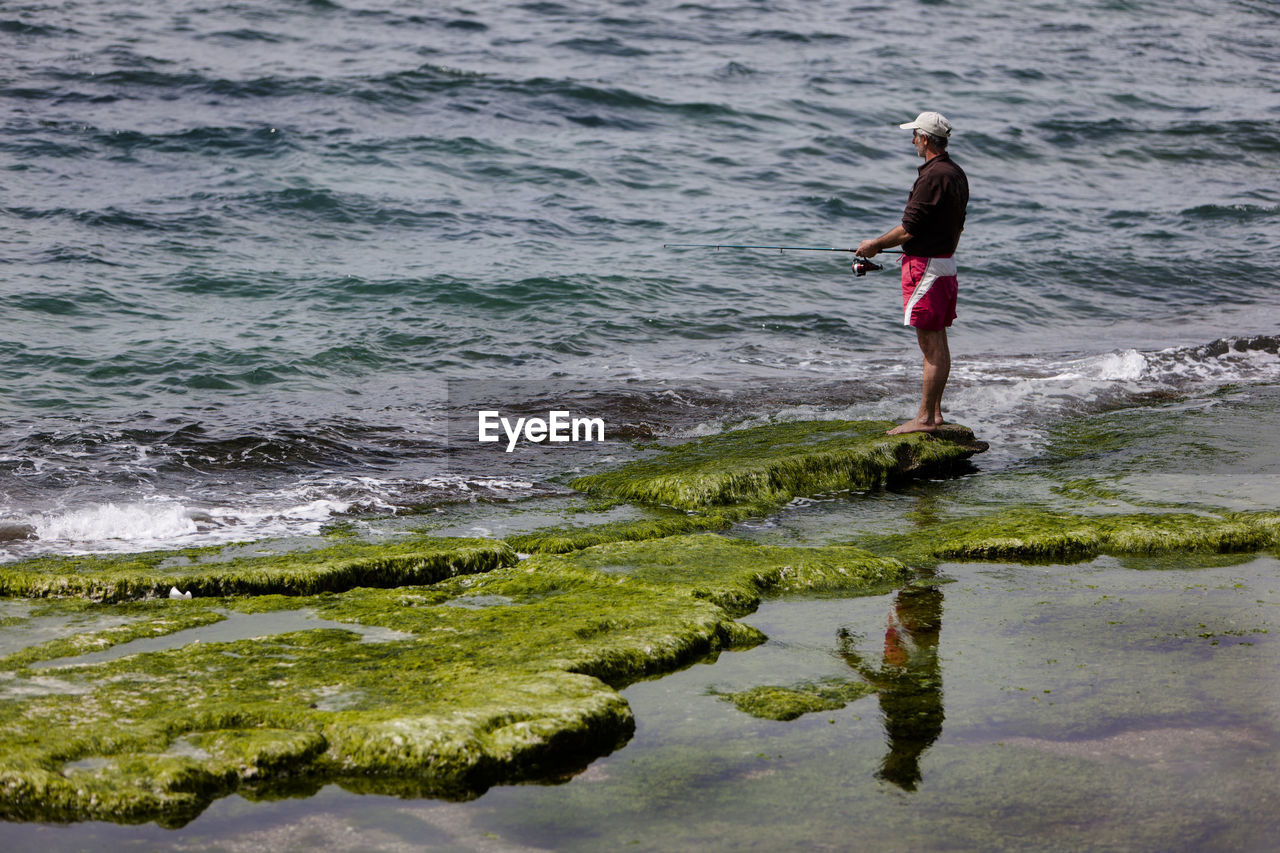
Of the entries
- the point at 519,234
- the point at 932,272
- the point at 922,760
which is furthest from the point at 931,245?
the point at 519,234

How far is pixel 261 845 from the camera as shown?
324 centimetres

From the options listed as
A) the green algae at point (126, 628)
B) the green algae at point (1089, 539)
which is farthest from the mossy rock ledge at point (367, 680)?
the green algae at point (1089, 539)

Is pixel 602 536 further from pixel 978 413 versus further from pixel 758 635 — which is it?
pixel 978 413

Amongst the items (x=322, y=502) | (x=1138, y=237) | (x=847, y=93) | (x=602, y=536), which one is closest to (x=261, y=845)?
(x=602, y=536)

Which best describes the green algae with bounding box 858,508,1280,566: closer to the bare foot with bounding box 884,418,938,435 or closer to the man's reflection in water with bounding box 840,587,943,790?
the man's reflection in water with bounding box 840,587,943,790

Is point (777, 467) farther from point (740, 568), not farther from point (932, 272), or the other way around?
point (740, 568)

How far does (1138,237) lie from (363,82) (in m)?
13.1

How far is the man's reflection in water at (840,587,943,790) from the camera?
12.3 ft

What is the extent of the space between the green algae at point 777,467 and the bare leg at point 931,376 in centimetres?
12

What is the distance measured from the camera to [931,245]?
760 centimetres

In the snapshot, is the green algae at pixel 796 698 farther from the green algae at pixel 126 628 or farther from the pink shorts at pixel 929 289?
the pink shorts at pixel 929 289

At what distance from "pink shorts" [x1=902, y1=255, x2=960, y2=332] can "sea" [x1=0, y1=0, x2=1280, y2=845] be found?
110cm

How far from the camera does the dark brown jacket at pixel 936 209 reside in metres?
7.46

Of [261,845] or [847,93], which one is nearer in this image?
[261,845]
